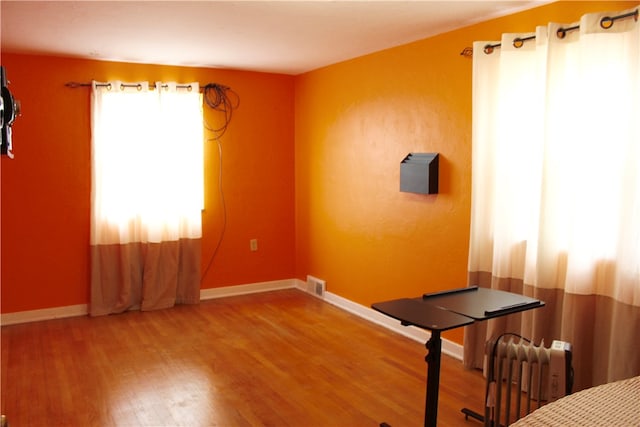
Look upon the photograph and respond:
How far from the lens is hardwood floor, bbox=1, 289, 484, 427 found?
303cm

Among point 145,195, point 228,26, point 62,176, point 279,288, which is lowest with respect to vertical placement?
point 279,288

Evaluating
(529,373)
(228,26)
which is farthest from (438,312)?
(228,26)

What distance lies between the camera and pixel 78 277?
4.92 m

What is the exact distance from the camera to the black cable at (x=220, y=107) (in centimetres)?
535

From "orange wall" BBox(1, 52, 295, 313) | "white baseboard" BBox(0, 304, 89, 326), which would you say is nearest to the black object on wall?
"orange wall" BBox(1, 52, 295, 313)

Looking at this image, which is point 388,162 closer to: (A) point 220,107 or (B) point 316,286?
(B) point 316,286

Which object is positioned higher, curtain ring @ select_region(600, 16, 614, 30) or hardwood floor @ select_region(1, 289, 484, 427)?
curtain ring @ select_region(600, 16, 614, 30)

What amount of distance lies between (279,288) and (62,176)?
7.95 feet

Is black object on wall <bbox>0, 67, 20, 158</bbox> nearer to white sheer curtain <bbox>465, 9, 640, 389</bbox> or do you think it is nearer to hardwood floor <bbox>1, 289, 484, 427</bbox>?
hardwood floor <bbox>1, 289, 484, 427</bbox>

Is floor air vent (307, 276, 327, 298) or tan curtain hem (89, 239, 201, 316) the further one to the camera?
floor air vent (307, 276, 327, 298)

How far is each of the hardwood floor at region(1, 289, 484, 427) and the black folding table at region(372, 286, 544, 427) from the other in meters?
0.65

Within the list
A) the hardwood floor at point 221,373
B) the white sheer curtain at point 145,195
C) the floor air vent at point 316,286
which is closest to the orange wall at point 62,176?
Answer: the white sheer curtain at point 145,195

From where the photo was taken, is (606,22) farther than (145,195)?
No

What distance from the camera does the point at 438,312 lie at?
236 cm
